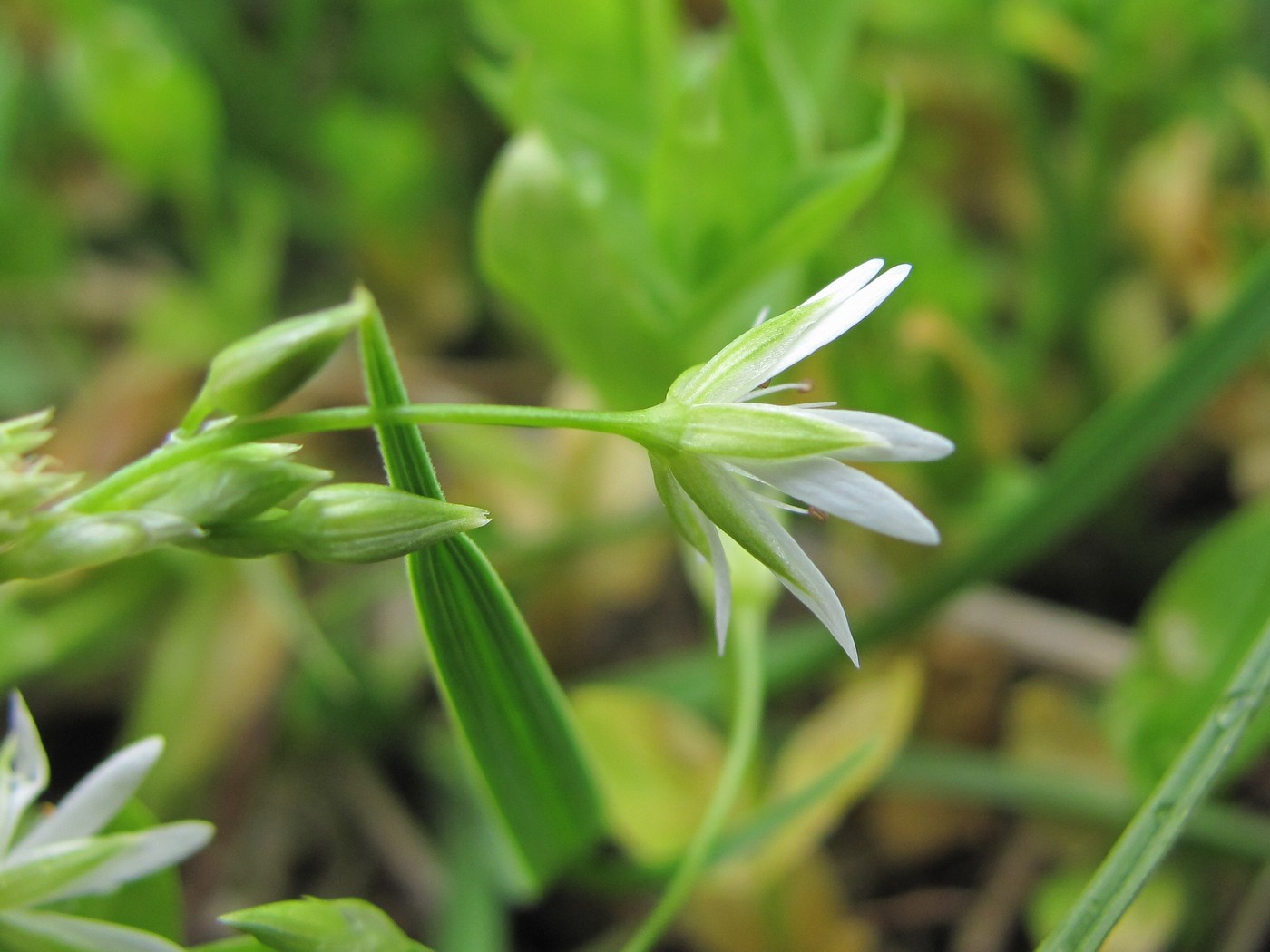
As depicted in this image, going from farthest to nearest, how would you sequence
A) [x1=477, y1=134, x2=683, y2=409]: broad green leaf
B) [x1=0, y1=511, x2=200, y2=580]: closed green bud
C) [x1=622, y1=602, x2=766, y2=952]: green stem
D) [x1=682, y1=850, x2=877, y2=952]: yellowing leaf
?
[x1=682, y1=850, x2=877, y2=952]: yellowing leaf < [x1=477, y1=134, x2=683, y2=409]: broad green leaf < [x1=622, y1=602, x2=766, y2=952]: green stem < [x1=0, y1=511, x2=200, y2=580]: closed green bud

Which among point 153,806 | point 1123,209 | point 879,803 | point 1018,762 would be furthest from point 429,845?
point 1123,209

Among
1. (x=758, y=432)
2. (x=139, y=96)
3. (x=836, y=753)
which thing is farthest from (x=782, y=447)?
(x=139, y=96)

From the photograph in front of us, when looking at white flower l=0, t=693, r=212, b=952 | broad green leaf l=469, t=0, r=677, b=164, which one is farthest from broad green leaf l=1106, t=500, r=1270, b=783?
white flower l=0, t=693, r=212, b=952

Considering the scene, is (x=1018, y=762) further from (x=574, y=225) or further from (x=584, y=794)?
(x=574, y=225)

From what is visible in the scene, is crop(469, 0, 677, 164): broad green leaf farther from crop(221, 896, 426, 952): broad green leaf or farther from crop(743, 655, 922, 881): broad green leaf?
crop(221, 896, 426, 952): broad green leaf

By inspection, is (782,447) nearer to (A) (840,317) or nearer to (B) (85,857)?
(A) (840,317)

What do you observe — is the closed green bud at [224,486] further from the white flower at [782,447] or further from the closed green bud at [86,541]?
the white flower at [782,447]

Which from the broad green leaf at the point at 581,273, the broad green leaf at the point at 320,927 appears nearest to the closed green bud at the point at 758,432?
the broad green leaf at the point at 320,927
